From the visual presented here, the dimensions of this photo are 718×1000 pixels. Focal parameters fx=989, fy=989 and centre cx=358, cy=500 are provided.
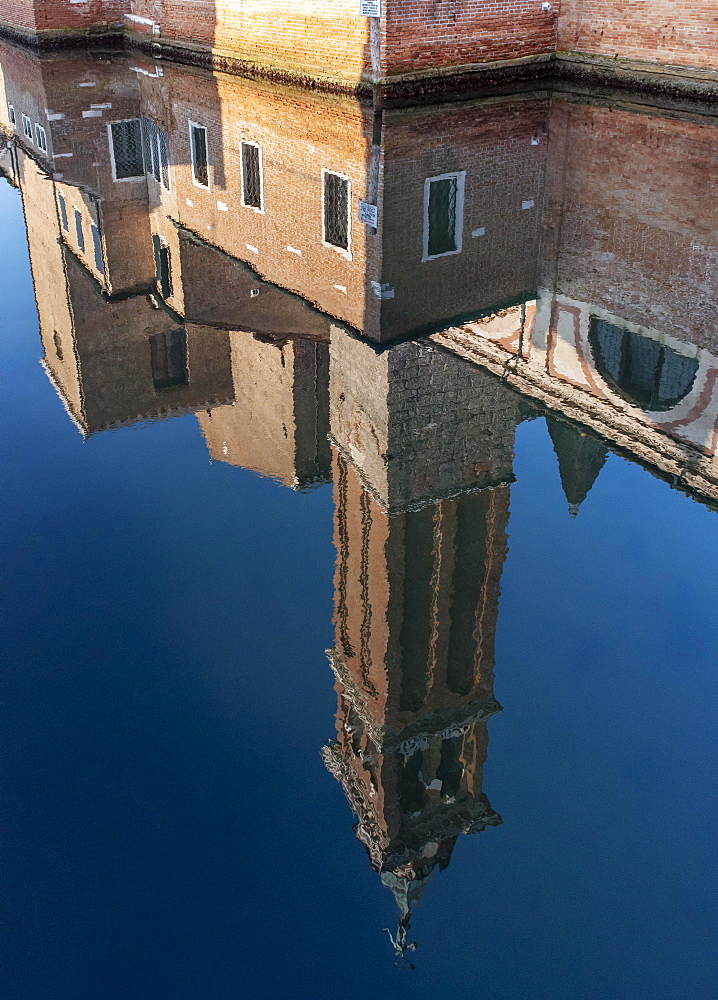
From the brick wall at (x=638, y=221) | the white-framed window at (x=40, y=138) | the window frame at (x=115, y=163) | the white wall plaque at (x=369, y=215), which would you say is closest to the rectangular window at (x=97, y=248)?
the window frame at (x=115, y=163)

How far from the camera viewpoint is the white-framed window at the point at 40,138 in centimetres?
2024

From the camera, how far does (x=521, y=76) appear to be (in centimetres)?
2058

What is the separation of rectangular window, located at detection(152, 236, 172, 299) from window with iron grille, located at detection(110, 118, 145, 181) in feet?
11.6

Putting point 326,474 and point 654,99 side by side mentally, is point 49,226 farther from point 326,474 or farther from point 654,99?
point 654,99

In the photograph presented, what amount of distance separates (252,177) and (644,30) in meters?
8.10

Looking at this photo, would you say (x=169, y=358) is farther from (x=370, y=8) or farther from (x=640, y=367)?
(x=370, y=8)

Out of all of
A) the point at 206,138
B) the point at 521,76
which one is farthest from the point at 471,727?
the point at 521,76

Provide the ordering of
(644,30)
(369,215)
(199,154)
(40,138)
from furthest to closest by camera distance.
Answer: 1. (40,138)
2. (199,154)
3. (644,30)
4. (369,215)

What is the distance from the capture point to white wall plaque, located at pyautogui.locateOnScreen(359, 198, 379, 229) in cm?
1418

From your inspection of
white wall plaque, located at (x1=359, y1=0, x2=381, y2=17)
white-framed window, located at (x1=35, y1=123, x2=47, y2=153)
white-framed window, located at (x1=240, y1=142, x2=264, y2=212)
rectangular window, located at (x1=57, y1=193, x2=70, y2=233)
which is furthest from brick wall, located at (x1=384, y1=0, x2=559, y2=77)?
white-framed window, located at (x1=35, y1=123, x2=47, y2=153)

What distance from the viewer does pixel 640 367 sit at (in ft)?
37.9

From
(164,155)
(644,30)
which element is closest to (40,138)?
(164,155)

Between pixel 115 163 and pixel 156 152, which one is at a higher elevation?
pixel 156 152

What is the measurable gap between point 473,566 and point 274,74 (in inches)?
679
